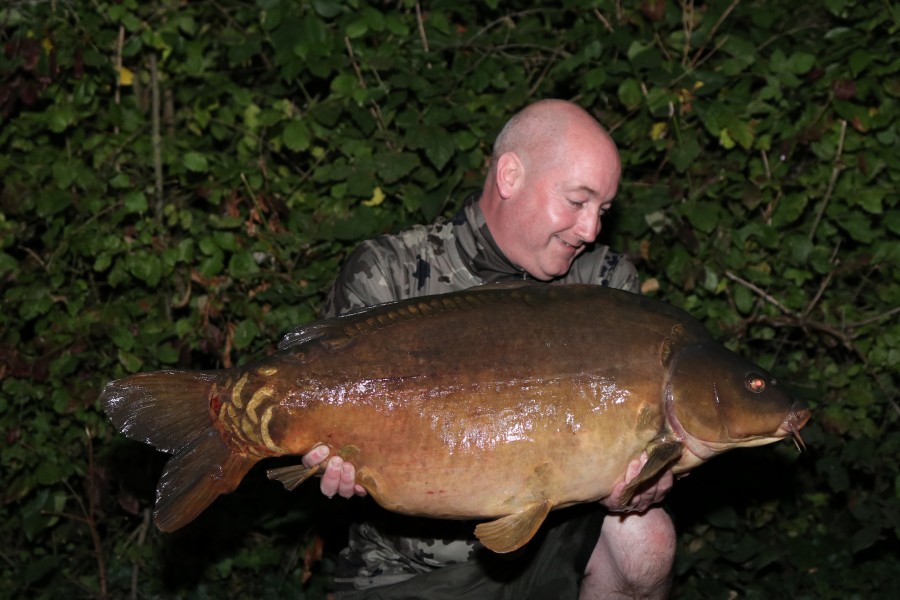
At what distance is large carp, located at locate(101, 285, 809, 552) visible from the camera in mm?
2260

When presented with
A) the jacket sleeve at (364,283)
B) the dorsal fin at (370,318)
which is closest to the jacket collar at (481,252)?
the jacket sleeve at (364,283)

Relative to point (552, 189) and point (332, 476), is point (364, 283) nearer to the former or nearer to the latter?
point (552, 189)

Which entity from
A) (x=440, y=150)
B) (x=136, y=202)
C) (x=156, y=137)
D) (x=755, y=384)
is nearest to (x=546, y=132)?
(x=440, y=150)

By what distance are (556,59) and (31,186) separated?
199 centimetres

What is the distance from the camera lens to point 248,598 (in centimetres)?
385

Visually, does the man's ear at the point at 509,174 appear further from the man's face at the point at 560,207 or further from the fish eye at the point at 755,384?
the fish eye at the point at 755,384

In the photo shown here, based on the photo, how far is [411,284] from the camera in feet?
9.55

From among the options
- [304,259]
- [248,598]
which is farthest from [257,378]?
[248,598]

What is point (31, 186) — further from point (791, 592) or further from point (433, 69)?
point (791, 592)

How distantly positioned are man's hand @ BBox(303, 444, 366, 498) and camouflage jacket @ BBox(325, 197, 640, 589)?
0.57 metres

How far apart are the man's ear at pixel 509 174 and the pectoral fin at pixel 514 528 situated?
3.12 feet

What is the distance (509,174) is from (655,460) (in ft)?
3.17

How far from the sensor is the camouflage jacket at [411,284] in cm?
282

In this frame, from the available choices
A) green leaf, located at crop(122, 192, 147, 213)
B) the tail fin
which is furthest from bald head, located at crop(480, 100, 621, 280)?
green leaf, located at crop(122, 192, 147, 213)
